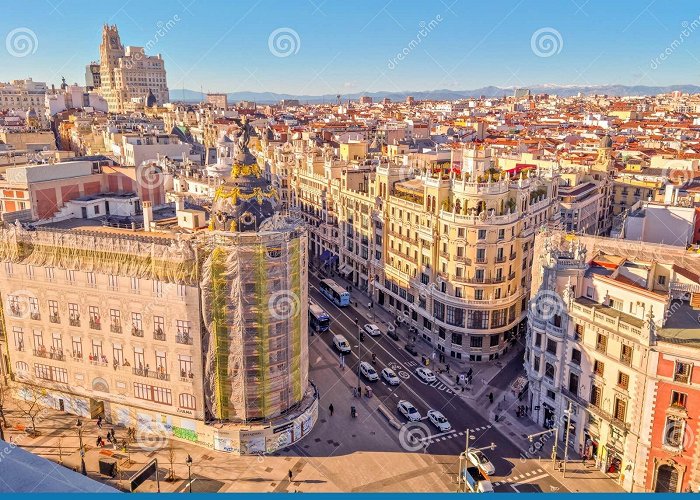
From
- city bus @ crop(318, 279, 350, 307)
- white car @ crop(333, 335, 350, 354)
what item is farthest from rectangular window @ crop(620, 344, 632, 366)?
city bus @ crop(318, 279, 350, 307)

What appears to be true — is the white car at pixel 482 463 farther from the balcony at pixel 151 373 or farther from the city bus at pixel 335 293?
the city bus at pixel 335 293

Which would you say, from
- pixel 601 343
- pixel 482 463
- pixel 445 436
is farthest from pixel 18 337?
pixel 601 343

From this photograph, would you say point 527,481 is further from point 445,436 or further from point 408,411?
point 408,411

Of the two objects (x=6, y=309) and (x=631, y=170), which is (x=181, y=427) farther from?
(x=631, y=170)

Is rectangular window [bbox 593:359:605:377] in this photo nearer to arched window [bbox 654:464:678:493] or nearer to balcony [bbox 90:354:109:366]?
arched window [bbox 654:464:678:493]

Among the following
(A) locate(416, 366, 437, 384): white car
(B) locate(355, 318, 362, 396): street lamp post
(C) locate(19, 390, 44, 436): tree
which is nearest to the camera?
(C) locate(19, 390, 44, 436): tree

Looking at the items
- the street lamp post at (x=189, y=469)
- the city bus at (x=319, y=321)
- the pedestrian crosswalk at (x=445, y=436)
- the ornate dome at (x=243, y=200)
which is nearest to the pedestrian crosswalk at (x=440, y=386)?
the pedestrian crosswalk at (x=445, y=436)
